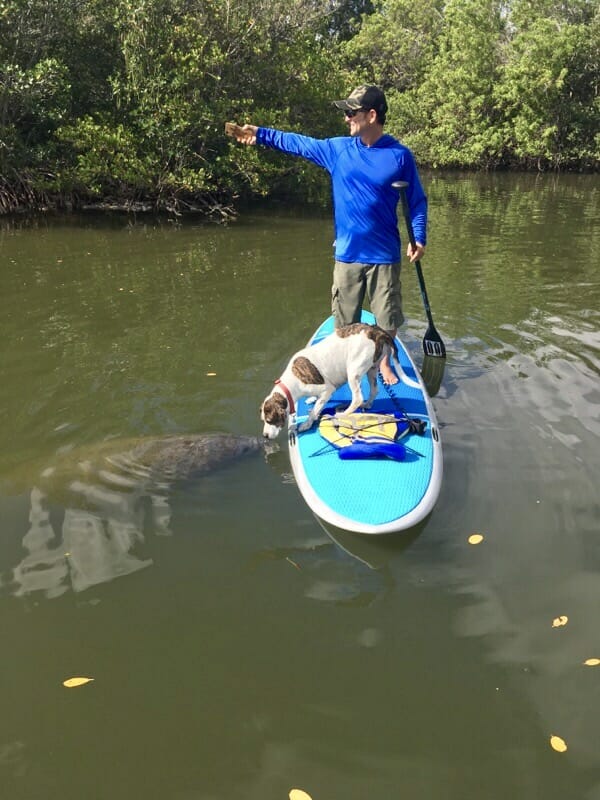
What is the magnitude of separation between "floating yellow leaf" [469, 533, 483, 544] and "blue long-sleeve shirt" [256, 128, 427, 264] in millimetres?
2802

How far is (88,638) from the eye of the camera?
12.3ft

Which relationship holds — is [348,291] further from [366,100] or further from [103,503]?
[103,503]

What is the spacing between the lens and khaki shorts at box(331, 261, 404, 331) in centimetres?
604

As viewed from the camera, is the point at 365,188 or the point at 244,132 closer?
the point at 365,188

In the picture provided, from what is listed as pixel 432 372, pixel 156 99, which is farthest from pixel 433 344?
pixel 156 99

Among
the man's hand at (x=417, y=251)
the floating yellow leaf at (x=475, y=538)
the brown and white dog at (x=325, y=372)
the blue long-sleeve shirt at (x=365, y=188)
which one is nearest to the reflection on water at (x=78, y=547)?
the brown and white dog at (x=325, y=372)

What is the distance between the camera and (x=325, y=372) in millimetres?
5672

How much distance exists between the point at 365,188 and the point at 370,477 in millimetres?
2720

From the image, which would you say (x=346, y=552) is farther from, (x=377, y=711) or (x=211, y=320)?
(x=211, y=320)

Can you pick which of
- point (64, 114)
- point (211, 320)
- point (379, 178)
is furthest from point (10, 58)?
point (379, 178)

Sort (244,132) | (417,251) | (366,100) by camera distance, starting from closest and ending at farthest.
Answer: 1. (366,100)
2. (244,132)
3. (417,251)

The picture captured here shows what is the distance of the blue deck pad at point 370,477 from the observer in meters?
4.52

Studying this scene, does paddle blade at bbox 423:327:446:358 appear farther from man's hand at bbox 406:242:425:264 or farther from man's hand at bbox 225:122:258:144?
man's hand at bbox 225:122:258:144

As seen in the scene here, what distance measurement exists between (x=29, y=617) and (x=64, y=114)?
1657cm
